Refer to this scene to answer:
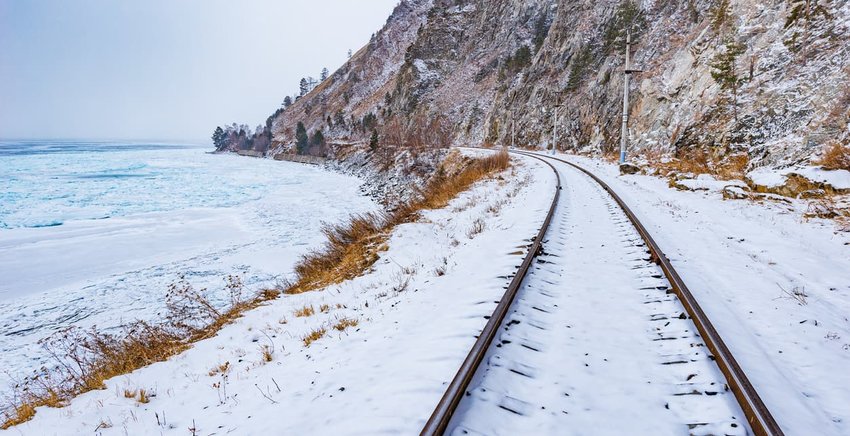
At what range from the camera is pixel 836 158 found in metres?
9.32

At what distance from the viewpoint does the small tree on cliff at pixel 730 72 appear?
17.1 metres

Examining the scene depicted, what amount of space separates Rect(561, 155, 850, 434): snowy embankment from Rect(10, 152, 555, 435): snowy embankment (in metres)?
2.23

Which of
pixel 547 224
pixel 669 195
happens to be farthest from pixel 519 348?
pixel 669 195

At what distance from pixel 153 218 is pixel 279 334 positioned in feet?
73.1

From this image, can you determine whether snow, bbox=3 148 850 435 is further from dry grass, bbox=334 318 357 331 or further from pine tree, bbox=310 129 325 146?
pine tree, bbox=310 129 325 146

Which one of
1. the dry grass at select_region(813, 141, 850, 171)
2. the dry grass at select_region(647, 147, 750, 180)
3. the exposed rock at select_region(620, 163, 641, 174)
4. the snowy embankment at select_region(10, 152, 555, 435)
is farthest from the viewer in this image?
the exposed rock at select_region(620, 163, 641, 174)

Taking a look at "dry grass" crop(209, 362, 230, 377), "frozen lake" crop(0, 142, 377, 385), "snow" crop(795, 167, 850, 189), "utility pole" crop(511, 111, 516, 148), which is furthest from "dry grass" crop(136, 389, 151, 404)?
"utility pole" crop(511, 111, 516, 148)

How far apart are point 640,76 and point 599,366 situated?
3480 centimetres

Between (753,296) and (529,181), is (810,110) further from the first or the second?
(753,296)

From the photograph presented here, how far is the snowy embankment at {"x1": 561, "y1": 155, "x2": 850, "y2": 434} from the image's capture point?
2670mm

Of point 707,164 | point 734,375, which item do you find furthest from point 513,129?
point 734,375

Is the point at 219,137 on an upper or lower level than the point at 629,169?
upper

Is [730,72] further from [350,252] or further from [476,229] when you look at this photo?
[350,252]

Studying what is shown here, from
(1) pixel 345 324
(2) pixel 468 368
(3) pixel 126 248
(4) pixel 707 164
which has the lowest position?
(3) pixel 126 248
